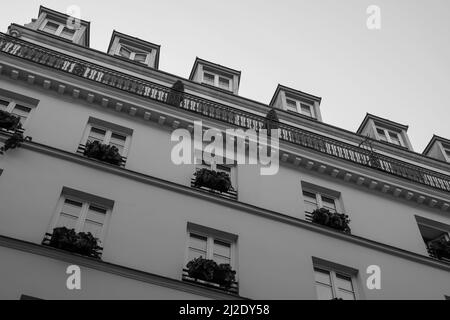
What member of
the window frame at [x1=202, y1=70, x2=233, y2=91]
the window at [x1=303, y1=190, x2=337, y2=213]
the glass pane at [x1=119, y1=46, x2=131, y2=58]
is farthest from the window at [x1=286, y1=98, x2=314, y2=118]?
the glass pane at [x1=119, y1=46, x2=131, y2=58]

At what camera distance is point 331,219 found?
45.9ft

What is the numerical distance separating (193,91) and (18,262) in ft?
35.2

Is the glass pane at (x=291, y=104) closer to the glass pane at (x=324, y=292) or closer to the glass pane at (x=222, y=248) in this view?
the glass pane at (x=222, y=248)

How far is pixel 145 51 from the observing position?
68.9 ft

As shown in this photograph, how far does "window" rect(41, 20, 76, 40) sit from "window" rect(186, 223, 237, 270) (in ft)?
35.5

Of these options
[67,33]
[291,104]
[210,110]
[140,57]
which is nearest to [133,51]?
[140,57]

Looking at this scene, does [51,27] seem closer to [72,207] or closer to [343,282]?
[72,207]

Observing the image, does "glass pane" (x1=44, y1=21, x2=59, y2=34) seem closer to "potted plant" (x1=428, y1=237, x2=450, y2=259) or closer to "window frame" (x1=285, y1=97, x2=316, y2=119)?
"window frame" (x1=285, y1=97, x2=316, y2=119)

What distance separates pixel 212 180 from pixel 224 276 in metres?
3.16

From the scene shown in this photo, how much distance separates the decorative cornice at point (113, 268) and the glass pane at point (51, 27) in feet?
38.1

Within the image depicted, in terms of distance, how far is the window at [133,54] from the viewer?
20.6 m

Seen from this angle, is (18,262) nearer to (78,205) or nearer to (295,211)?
(78,205)
